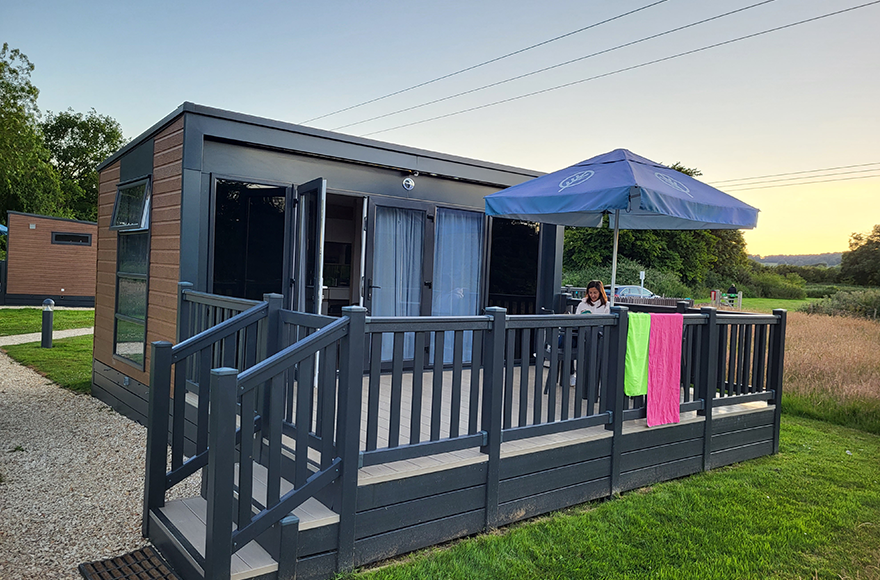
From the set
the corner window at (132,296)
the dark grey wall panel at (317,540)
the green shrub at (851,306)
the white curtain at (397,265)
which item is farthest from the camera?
the green shrub at (851,306)

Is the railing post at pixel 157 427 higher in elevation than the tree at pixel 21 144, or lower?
lower

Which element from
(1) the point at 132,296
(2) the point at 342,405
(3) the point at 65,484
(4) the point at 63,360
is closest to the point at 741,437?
(2) the point at 342,405

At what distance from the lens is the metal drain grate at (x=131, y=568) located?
283 cm

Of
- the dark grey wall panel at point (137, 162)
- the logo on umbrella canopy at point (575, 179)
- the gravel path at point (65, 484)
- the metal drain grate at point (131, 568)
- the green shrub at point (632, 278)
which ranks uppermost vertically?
the dark grey wall panel at point (137, 162)

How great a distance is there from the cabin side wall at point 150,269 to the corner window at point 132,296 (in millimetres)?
127

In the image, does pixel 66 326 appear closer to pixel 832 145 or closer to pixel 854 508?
pixel 854 508

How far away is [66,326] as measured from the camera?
14.2 m

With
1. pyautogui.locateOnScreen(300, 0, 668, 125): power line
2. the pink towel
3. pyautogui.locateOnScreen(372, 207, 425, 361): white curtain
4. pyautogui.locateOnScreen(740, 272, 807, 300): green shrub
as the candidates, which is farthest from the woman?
pyautogui.locateOnScreen(740, 272, 807, 300): green shrub

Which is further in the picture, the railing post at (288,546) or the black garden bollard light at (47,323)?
the black garden bollard light at (47,323)

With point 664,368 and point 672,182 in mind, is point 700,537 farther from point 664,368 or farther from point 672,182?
point 672,182

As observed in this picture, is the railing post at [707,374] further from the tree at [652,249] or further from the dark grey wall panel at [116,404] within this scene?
the tree at [652,249]

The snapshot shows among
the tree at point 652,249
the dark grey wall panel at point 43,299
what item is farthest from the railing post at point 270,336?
the tree at point 652,249

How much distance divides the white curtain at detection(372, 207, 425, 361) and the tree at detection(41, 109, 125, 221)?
38.9m

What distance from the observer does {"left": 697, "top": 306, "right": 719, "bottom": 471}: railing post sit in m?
4.56
